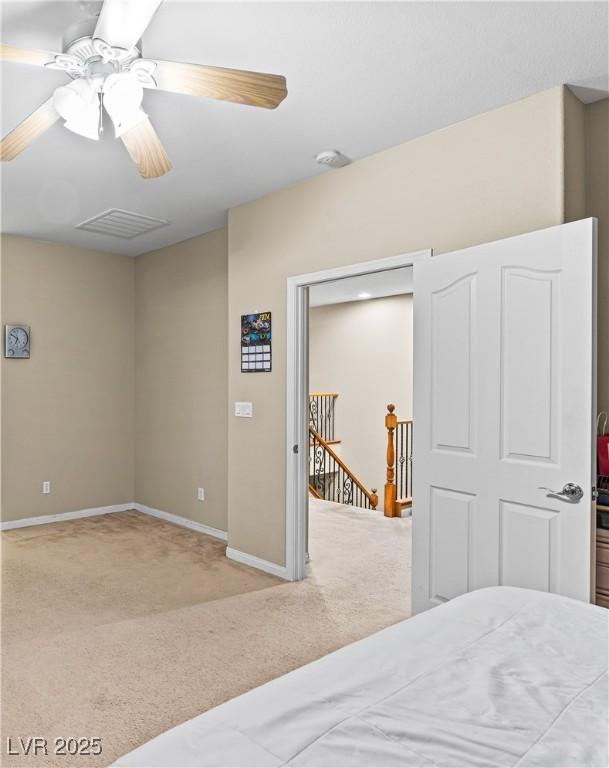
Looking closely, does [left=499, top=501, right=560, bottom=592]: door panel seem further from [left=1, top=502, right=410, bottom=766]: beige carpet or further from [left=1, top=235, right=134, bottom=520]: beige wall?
[left=1, top=235, right=134, bottom=520]: beige wall

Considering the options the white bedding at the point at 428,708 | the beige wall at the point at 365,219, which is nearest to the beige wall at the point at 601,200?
the beige wall at the point at 365,219

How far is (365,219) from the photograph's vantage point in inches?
130

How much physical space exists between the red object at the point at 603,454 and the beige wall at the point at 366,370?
5315mm

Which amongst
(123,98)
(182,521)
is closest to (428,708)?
(123,98)

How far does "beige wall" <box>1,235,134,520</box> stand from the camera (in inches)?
199

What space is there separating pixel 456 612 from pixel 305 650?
1423 millimetres

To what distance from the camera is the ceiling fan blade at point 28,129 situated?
2.07 m

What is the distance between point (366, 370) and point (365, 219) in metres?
5.01

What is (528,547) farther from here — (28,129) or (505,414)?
(28,129)

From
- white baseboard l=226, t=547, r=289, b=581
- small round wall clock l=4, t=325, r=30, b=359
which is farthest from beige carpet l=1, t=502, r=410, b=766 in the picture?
small round wall clock l=4, t=325, r=30, b=359

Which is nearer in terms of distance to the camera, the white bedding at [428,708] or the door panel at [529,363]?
Answer: the white bedding at [428,708]

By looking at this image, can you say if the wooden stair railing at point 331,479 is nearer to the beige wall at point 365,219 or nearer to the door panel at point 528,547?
the beige wall at point 365,219

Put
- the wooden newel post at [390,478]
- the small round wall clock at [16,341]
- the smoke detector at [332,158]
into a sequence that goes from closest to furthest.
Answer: the smoke detector at [332,158], the small round wall clock at [16,341], the wooden newel post at [390,478]

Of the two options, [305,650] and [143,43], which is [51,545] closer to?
[305,650]
